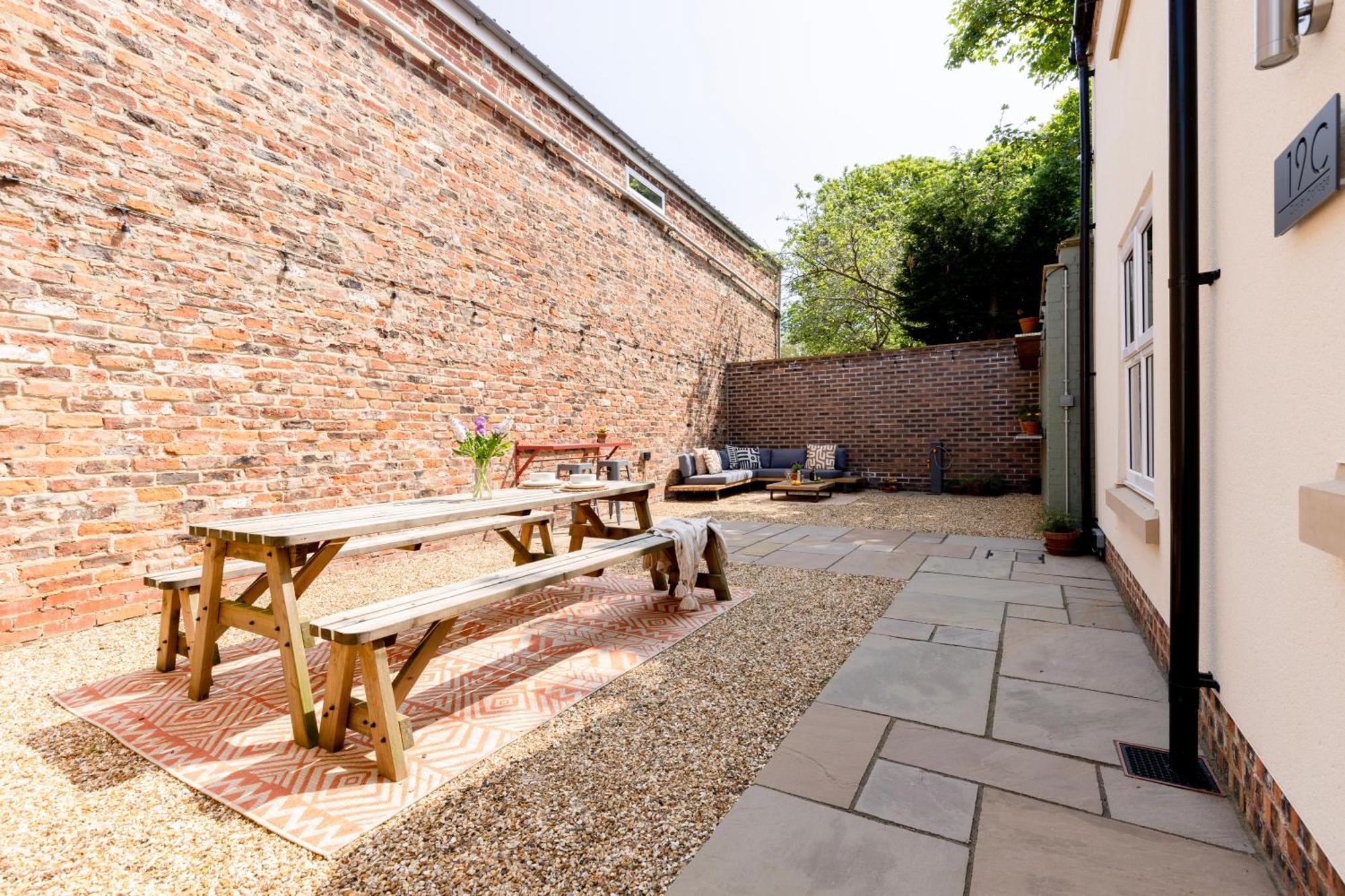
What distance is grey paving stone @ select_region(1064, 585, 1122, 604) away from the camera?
3.47 m

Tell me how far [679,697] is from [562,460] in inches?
199

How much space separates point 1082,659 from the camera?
262 cm

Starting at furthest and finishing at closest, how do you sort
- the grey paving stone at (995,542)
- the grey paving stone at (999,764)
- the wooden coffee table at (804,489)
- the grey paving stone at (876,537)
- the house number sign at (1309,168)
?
the wooden coffee table at (804,489) < the grey paving stone at (876,537) < the grey paving stone at (995,542) < the grey paving stone at (999,764) < the house number sign at (1309,168)

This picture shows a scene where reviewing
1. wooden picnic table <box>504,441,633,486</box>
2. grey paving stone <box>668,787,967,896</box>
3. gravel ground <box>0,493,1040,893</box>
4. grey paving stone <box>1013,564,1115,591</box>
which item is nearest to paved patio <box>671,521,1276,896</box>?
grey paving stone <box>668,787,967,896</box>

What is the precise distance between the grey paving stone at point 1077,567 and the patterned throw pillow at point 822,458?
5.38 metres

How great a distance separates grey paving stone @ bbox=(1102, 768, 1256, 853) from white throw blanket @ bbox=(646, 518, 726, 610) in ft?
7.01

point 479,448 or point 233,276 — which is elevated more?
point 233,276

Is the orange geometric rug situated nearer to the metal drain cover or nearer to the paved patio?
the paved patio

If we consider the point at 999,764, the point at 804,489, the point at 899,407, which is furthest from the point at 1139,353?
the point at 899,407

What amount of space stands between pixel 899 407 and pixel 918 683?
847 cm

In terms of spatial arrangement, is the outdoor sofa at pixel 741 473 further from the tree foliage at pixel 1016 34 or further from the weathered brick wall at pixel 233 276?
the tree foliage at pixel 1016 34

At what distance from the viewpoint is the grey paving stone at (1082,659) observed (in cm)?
235

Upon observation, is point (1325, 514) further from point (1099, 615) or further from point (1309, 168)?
point (1099, 615)

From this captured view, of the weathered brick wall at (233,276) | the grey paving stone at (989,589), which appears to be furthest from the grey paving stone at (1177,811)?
the weathered brick wall at (233,276)
